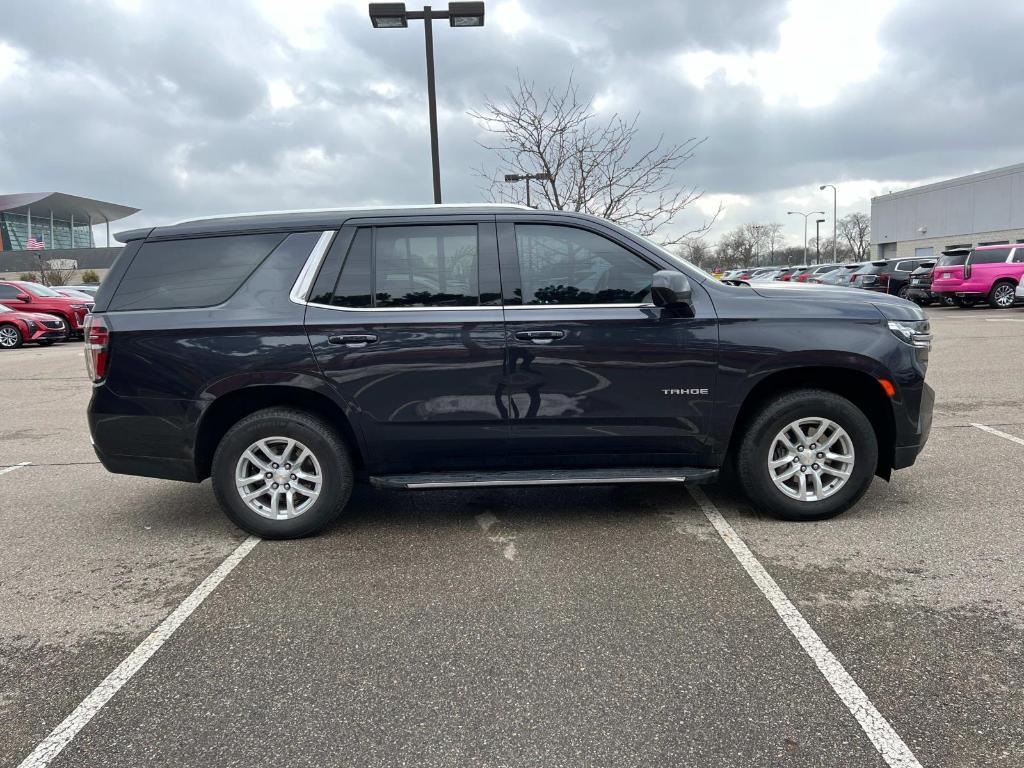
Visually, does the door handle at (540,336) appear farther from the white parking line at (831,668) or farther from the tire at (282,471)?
the white parking line at (831,668)

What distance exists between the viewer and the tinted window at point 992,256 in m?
21.2

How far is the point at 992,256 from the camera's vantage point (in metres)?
21.3

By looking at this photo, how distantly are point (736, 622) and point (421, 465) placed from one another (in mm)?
1930

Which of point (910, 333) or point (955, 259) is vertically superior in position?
point (955, 259)

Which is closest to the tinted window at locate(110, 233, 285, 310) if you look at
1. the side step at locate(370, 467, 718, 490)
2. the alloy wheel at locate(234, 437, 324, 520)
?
the alloy wheel at locate(234, 437, 324, 520)

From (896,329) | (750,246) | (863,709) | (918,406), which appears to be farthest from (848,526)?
(750,246)

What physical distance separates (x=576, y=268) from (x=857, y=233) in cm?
10806

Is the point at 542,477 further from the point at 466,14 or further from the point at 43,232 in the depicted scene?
the point at 43,232

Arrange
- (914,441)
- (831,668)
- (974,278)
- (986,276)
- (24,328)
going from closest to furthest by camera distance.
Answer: (831,668) → (914,441) → (24,328) → (986,276) → (974,278)

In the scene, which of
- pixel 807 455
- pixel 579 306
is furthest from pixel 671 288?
pixel 807 455

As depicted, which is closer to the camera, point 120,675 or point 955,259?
point 120,675

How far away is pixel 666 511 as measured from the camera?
4582mm

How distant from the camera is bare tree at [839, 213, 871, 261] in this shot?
3853 inches

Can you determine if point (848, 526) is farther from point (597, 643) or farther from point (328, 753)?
point (328, 753)
